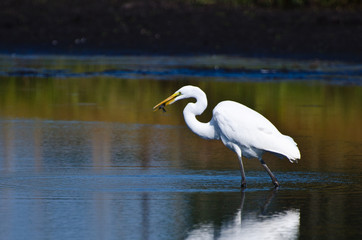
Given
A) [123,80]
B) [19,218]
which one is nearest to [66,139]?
[19,218]

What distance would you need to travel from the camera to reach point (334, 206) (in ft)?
23.7

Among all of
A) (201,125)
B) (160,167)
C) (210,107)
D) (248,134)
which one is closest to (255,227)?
(248,134)

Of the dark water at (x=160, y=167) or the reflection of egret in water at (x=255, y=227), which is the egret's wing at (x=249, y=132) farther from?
the reflection of egret in water at (x=255, y=227)

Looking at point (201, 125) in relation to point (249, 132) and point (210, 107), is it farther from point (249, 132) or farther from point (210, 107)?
point (210, 107)

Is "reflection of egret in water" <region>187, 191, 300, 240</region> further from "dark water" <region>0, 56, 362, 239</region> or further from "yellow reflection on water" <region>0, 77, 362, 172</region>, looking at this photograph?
"yellow reflection on water" <region>0, 77, 362, 172</region>

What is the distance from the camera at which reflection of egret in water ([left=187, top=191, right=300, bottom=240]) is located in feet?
20.5

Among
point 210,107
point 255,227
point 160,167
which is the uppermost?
point 210,107

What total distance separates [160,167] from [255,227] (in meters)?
2.66

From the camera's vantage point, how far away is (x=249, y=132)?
8359 mm

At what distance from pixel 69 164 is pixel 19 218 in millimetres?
2412

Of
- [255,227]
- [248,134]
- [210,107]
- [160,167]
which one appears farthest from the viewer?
[210,107]

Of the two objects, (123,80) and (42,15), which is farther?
(42,15)

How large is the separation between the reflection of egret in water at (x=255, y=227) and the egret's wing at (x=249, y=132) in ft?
3.98

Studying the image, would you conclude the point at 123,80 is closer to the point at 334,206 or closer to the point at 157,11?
the point at 157,11
